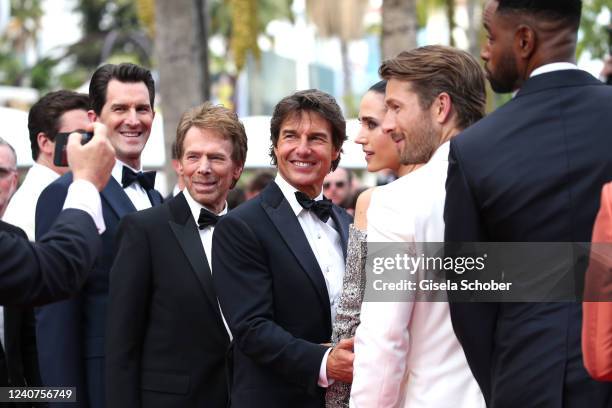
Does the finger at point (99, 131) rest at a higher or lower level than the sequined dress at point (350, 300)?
higher

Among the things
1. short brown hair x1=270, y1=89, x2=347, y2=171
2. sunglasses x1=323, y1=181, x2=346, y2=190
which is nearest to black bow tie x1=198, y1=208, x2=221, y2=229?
short brown hair x1=270, y1=89, x2=347, y2=171

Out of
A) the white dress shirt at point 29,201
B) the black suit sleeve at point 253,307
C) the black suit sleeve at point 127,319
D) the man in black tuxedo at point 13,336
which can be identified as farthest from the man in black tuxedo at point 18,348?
the black suit sleeve at point 253,307

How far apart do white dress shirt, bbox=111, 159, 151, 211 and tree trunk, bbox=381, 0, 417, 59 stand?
5.78m

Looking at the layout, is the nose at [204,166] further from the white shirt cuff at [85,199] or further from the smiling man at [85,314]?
the white shirt cuff at [85,199]

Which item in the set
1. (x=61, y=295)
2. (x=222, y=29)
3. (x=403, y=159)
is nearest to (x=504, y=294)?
(x=403, y=159)

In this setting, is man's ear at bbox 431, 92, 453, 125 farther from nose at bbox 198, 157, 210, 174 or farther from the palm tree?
the palm tree

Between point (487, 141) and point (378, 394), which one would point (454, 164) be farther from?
point (378, 394)

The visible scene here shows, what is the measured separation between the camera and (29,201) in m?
6.17

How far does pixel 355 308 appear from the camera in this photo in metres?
4.27

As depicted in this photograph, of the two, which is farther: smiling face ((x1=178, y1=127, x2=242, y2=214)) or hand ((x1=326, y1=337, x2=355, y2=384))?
smiling face ((x1=178, y1=127, x2=242, y2=214))

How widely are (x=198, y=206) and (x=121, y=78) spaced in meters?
1.11

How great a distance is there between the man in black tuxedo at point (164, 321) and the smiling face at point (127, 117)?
2.48 feet

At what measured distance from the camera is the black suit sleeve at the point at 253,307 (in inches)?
173

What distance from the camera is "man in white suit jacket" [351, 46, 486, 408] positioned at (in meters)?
3.70
